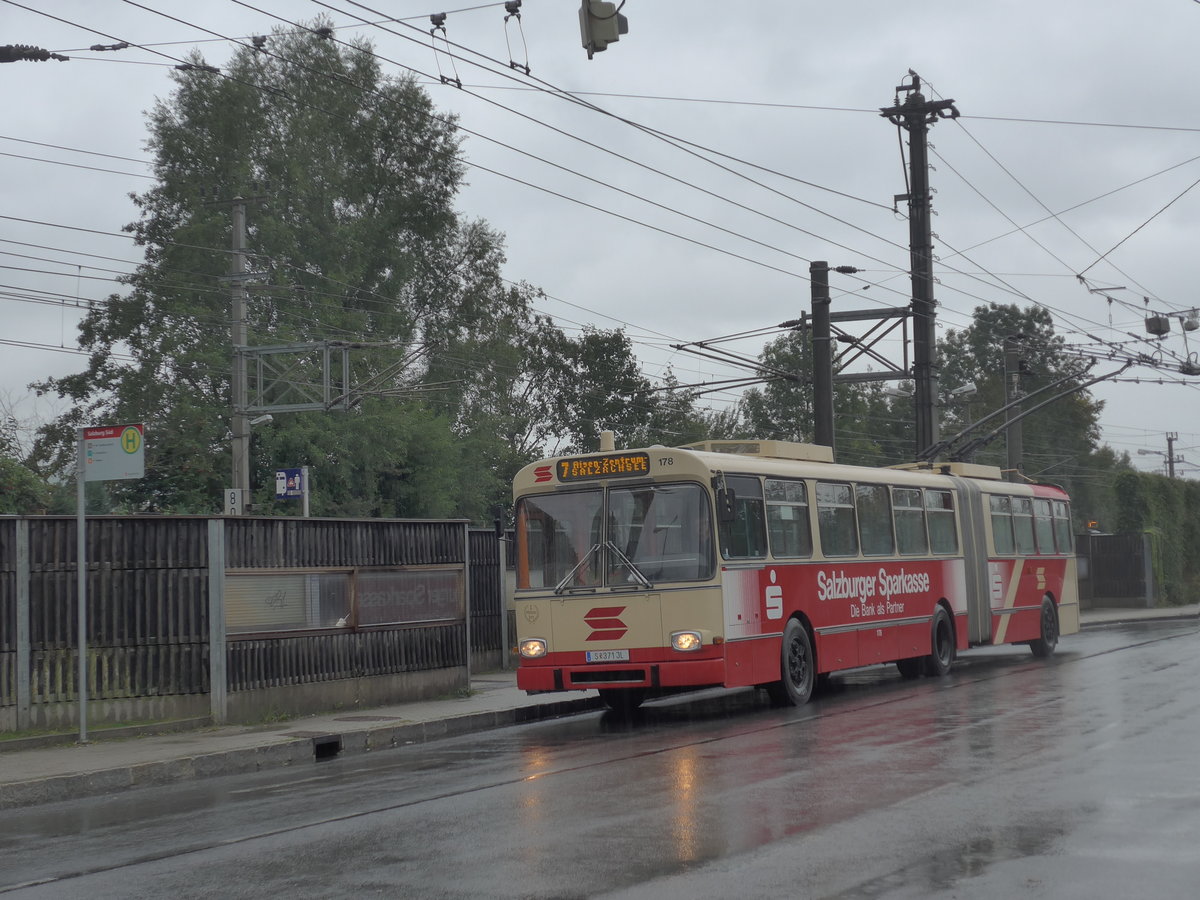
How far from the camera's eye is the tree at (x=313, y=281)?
40594 millimetres

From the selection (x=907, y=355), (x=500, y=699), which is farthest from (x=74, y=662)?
(x=907, y=355)

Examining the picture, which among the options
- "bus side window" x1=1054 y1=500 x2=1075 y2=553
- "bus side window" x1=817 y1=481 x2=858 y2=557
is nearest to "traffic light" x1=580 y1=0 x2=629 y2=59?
"bus side window" x1=817 y1=481 x2=858 y2=557

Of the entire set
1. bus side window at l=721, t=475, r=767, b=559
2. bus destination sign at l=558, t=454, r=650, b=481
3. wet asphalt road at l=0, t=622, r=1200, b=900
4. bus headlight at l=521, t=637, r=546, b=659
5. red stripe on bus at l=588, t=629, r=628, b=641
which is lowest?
wet asphalt road at l=0, t=622, r=1200, b=900

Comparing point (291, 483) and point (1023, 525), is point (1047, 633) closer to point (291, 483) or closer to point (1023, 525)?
point (1023, 525)

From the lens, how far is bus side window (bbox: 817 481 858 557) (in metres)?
18.7

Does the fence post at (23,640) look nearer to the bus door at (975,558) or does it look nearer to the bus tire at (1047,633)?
the bus door at (975,558)

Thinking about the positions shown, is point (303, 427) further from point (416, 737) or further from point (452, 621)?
point (416, 737)

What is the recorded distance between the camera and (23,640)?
14.1 meters

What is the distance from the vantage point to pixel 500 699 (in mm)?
18672

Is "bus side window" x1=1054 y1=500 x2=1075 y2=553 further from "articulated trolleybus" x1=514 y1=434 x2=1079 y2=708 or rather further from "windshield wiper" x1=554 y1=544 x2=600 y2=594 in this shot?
"windshield wiper" x1=554 y1=544 x2=600 y2=594

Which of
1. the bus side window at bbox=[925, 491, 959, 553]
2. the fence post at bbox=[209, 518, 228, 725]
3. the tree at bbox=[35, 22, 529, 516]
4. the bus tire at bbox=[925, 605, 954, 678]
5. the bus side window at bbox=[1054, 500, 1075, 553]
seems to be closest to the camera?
the fence post at bbox=[209, 518, 228, 725]

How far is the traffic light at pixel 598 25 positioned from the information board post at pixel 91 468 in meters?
6.05

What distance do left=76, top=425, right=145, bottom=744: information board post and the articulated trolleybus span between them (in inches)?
184

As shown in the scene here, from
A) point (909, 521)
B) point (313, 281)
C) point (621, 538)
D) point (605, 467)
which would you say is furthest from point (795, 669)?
point (313, 281)
